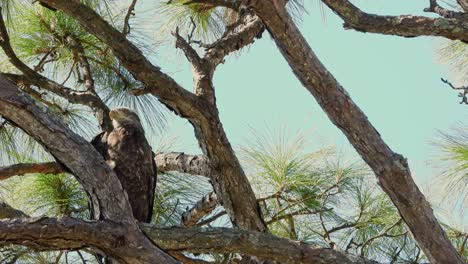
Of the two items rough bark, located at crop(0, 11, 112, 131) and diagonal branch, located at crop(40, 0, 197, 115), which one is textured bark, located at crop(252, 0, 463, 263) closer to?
diagonal branch, located at crop(40, 0, 197, 115)

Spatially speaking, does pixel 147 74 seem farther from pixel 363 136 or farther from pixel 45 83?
pixel 45 83

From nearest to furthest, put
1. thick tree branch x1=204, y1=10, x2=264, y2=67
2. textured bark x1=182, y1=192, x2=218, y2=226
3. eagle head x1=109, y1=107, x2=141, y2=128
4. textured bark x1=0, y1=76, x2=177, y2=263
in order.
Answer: textured bark x1=0, y1=76, x2=177, y2=263 → thick tree branch x1=204, y1=10, x2=264, y2=67 → textured bark x1=182, y1=192, x2=218, y2=226 → eagle head x1=109, y1=107, x2=141, y2=128

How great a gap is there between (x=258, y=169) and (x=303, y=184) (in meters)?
0.22

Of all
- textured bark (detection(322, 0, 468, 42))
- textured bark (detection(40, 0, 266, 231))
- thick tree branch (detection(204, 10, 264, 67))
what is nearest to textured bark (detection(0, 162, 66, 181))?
textured bark (detection(40, 0, 266, 231))

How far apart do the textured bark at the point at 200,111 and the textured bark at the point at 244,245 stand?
332 mm

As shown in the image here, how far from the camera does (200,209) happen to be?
112 inches

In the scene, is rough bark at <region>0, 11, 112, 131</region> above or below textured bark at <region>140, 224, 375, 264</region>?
above

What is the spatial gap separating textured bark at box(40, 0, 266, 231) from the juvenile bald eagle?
1.61ft

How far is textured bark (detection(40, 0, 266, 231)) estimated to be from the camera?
226 centimetres

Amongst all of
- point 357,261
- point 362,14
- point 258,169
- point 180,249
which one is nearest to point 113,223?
point 180,249

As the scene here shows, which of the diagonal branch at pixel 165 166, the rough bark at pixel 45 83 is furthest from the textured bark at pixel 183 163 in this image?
the rough bark at pixel 45 83

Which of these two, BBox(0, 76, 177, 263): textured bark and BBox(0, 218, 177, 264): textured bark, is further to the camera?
BBox(0, 76, 177, 263): textured bark

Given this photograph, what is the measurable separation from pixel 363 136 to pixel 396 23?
585 millimetres

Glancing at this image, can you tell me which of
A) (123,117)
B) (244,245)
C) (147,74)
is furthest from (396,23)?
(123,117)
